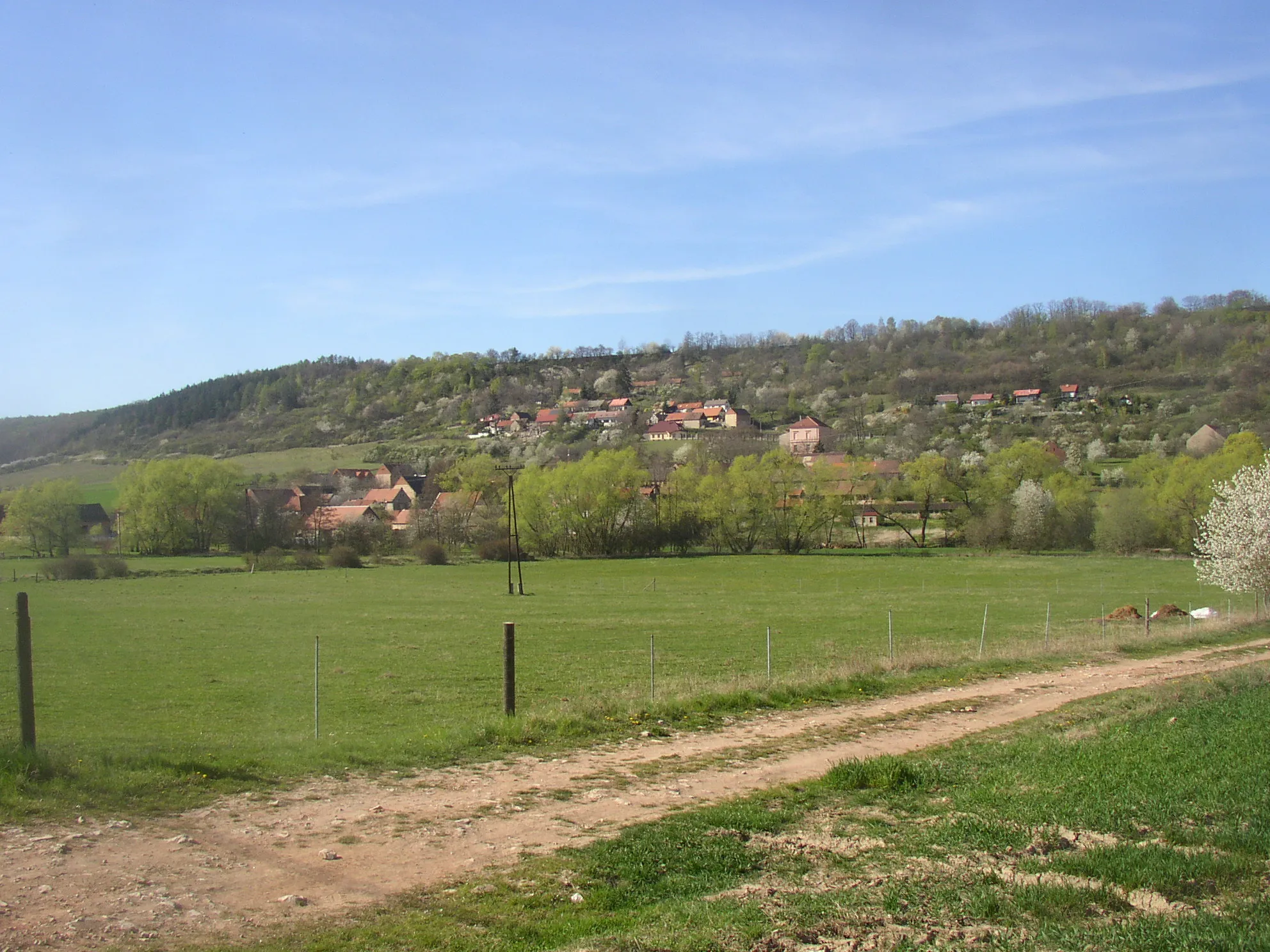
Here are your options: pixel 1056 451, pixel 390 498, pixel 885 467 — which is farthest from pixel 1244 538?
pixel 390 498

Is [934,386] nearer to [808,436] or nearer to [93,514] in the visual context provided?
[808,436]

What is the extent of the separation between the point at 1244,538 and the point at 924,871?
3301cm

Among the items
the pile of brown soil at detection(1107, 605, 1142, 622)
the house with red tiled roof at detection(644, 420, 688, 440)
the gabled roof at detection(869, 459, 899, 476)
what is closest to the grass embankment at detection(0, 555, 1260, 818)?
the pile of brown soil at detection(1107, 605, 1142, 622)

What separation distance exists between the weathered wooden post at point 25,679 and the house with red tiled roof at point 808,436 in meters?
137

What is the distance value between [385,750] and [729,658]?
17596 mm

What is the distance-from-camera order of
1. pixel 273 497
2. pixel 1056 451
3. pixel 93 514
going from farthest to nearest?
pixel 1056 451
pixel 273 497
pixel 93 514

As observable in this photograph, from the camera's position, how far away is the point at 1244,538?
110 feet

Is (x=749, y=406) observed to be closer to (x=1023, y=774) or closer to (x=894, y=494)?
(x=894, y=494)

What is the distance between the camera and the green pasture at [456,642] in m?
16.8

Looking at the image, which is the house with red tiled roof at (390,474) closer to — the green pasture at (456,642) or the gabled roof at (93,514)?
the gabled roof at (93,514)

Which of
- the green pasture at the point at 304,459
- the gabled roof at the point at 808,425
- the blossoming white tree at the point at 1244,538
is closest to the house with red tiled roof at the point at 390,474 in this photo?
the green pasture at the point at 304,459

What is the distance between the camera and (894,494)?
99875 mm

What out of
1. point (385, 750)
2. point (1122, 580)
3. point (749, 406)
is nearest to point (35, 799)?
point (385, 750)

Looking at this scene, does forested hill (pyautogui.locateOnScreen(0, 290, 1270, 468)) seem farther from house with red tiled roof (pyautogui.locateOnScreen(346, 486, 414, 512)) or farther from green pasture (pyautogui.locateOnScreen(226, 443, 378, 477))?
house with red tiled roof (pyautogui.locateOnScreen(346, 486, 414, 512))
